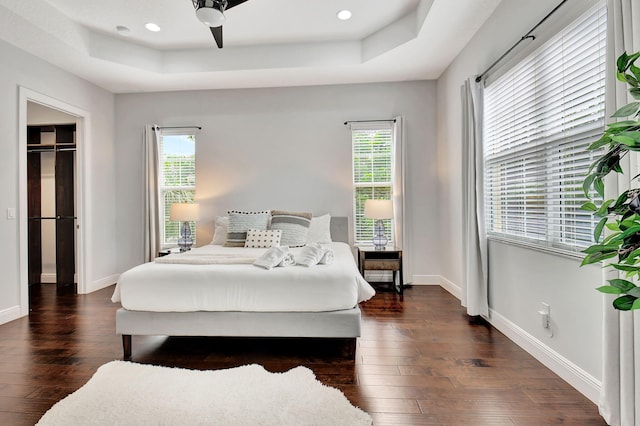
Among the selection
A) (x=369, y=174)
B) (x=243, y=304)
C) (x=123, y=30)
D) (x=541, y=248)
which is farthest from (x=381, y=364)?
(x=123, y=30)

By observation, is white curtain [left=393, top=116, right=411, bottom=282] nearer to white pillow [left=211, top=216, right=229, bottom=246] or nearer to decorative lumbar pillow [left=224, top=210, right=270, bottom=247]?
decorative lumbar pillow [left=224, top=210, right=270, bottom=247]

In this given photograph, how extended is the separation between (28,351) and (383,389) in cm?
270

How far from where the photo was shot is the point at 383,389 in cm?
196

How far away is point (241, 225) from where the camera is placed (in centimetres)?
401

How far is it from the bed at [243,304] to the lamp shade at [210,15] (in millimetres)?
1801

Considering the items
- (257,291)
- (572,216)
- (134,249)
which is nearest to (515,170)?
(572,216)

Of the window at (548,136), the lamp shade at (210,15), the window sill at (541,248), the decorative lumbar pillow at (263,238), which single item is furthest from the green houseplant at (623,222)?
the decorative lumbar pillow at (263,238)

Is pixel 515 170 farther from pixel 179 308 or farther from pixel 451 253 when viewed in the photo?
pixel 179 308

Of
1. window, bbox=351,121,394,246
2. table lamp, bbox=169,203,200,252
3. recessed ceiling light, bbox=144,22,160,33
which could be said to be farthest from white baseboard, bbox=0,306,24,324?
window, bbox=351,121,394,246

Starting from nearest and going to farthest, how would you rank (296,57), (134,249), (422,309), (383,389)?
(383,389) < (422,309) < (296,57) < (134,249)

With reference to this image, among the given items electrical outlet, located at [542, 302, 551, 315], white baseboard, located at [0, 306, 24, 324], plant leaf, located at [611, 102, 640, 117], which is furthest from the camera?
white baseboard, located at [0, 306, 24, 324]

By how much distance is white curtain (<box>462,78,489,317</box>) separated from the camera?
9.92 feet

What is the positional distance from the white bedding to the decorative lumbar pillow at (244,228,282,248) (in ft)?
4.56

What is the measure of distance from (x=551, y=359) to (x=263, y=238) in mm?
2804
